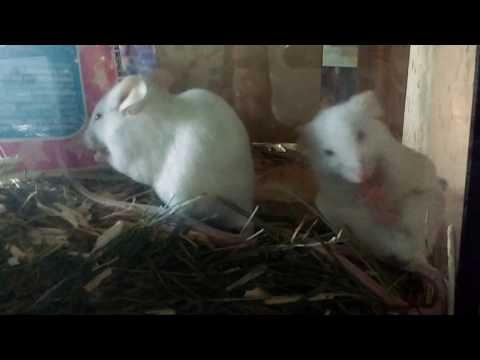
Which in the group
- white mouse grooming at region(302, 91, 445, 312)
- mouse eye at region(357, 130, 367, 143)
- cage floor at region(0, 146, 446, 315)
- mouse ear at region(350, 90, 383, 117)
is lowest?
cage floor at region(0, 146, 446, 315)

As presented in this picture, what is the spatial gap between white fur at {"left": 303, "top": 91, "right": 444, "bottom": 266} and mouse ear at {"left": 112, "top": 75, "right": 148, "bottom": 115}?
169 mm

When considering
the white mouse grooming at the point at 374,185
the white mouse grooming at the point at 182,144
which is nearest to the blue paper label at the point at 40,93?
the white mouse grooming at the point at 182,144

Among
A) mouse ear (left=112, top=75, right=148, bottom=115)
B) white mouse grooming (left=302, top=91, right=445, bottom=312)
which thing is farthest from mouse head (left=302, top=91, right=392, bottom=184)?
mouse ear (left=112, top=75, right=148, bottom=115)

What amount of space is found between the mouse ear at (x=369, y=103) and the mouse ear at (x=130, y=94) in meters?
0.21

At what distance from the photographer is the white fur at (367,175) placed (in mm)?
555

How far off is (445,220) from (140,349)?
0.34 m

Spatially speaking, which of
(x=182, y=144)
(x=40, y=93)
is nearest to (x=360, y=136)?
(x=182, y=144)

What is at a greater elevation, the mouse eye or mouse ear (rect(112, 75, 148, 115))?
mouse ear (rect(112, 75, 148, 115))

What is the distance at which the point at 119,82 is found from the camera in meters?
0.57

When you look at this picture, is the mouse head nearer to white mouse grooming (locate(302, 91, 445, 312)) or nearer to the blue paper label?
white mouse grooming (locate(302, 91, 445, 312))

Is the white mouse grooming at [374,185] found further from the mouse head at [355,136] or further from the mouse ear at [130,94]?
the mouse ear at [130,94]

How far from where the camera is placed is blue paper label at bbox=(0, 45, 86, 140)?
54cm

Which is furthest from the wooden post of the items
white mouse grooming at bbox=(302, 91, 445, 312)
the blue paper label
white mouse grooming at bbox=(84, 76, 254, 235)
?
the blue paper label
